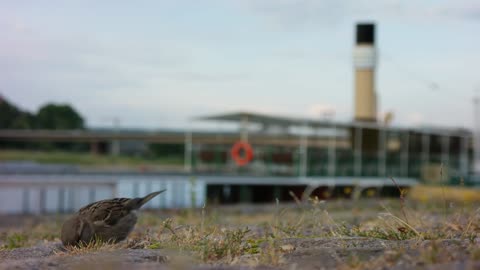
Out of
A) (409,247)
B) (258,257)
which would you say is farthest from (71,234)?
(409,247)

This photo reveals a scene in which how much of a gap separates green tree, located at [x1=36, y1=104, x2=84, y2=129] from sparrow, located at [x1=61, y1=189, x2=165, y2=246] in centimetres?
5295

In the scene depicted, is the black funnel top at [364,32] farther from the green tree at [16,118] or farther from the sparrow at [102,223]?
the sparrow at [102,223]

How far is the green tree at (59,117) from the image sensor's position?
58875 millimetres

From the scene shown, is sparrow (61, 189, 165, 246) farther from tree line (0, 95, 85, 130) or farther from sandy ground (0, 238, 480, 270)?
tree line (0, 95, 85, 130)

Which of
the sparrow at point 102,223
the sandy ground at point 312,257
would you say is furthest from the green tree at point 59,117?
the sandy ground at point 312,257

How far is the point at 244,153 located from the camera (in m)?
32.8

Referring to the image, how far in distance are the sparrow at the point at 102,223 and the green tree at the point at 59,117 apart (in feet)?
174

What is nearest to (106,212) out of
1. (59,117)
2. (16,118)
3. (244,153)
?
(244,153)

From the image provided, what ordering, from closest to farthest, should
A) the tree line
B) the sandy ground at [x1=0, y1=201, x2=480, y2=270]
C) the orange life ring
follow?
the sandy ground at [x1=0, y1=201, x2=480, y2=270] < the orange life ring < the tree line

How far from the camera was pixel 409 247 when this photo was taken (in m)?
4.72

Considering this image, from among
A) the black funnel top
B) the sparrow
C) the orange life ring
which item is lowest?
the orange life ring

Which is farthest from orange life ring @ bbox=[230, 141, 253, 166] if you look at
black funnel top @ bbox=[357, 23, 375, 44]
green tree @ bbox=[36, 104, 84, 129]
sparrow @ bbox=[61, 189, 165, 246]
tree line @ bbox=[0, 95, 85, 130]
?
green tree @ bbox=[36, 104, 84, 129]

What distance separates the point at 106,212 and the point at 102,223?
0.13m

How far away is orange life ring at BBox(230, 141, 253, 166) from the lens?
3269 centimetres
